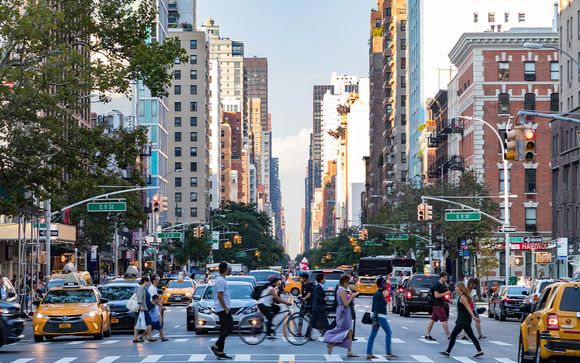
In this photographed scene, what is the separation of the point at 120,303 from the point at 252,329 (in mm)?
9033

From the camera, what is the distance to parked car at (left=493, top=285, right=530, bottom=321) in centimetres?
5347

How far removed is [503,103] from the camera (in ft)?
339

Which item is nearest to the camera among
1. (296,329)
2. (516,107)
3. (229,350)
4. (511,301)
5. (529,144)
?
(229,350)

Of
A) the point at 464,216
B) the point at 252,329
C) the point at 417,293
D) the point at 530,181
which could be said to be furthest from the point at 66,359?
the point at 530,181

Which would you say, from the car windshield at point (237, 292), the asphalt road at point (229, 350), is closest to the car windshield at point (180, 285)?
the asphalt road at point (229, 350)

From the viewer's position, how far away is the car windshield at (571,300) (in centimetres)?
2227

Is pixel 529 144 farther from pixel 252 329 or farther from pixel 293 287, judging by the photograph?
pixel 293 287

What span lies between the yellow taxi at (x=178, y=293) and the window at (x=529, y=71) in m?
44.0

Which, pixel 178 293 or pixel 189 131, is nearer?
pixel 178 293

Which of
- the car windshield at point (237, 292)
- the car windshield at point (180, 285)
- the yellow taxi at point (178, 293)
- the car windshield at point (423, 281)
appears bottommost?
the yellow taxi at point (178, 293)

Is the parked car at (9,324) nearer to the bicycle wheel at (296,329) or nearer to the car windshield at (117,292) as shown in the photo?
the bicycle wheel at (296,329)

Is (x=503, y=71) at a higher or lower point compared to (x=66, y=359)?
higher

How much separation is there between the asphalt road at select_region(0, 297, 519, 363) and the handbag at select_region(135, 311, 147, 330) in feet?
1.91

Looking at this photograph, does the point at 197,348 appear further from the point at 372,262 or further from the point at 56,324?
the point at 372,262
